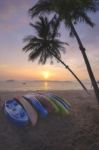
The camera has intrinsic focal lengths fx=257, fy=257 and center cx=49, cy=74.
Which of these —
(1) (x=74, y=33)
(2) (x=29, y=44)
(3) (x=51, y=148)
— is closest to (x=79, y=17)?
(1) (x=74, y=33)

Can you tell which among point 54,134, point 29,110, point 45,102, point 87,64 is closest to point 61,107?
point 45,102

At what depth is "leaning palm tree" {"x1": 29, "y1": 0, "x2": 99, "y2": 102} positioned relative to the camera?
53.0 feet

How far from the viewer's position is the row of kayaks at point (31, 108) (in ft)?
38.2

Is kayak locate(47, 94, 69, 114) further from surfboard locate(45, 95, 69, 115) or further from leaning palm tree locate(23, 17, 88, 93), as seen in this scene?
leaning palm tree locate(23, 17, 88, 93)

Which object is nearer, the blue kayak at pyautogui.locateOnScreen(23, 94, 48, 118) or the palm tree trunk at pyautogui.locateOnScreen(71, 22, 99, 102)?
the blue kayak at pyautogui.locateOnScreen(23, 94, 48, 118)

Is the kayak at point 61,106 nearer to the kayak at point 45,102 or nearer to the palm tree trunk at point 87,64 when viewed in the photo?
the kayak at point 45,102

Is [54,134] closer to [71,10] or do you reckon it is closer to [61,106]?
[61,106]

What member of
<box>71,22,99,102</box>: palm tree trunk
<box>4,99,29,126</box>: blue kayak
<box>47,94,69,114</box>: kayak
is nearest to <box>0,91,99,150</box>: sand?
<box>4,99,29,126</box>: blue kayak

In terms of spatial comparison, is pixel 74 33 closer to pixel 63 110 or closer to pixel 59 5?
pixel 59 5

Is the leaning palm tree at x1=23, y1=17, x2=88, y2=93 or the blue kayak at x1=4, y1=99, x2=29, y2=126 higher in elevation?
the leaning palm tree at x1=23, y1=17, x2=88, y2=93

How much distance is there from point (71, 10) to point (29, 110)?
7695 mm

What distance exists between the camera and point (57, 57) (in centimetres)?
2270

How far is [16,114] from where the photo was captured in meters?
11.8

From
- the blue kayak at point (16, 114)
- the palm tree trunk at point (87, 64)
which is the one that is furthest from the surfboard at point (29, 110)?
the palm tree trunk at point (87, 64)
